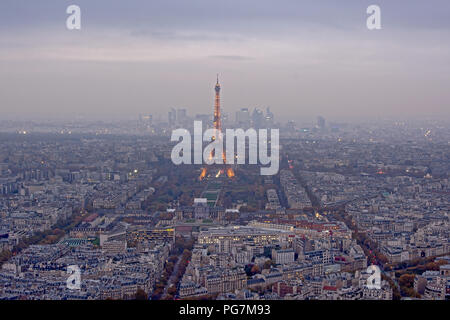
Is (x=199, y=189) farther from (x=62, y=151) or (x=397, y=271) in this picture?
(x=62, y=151)

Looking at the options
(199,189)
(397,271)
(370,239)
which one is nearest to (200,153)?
(199,189)

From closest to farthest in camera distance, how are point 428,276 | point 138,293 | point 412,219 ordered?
point 138,293 → point 428,276 → point 412,219

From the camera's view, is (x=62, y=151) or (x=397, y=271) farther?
(x=62, y=151)
